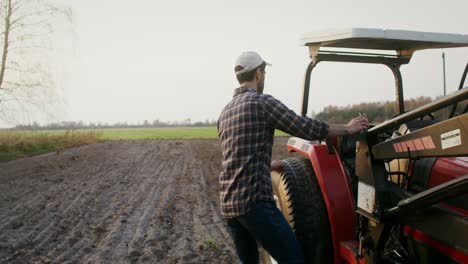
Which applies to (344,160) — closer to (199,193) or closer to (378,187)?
(378,187)

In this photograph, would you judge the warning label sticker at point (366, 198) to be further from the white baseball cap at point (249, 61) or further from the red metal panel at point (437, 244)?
the white baseball cap at point (249, 61)

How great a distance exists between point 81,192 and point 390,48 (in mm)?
7162

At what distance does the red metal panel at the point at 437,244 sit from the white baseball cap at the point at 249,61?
4.38ft

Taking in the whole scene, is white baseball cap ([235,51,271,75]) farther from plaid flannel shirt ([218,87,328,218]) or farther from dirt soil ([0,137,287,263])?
dirt soil ([0,137,287,263])

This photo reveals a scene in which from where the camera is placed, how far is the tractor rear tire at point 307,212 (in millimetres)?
3244

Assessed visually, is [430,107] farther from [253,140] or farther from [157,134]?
[157,134]

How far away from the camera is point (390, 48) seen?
3768 millimetres

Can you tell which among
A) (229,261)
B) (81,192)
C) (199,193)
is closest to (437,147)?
(229,261)

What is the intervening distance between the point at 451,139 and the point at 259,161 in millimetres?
1080

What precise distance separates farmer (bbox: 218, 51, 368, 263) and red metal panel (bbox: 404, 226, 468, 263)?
25.9 inches

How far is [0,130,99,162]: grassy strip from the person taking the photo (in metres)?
17.3

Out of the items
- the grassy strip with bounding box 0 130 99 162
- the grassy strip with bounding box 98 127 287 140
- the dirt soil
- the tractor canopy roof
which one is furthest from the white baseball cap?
the grassy strip with bounding box 98 127 287 140

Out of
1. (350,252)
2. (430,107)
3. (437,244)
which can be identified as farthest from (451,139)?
(350,252)

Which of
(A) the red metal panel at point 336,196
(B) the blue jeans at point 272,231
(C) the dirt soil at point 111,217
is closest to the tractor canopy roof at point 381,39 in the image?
(A) the red metal panel at point 336,196
